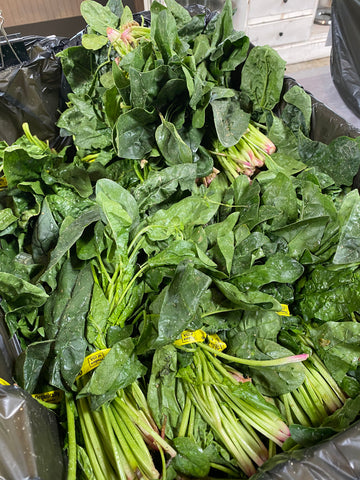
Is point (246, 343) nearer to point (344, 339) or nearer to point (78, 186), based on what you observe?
point (344, 339)

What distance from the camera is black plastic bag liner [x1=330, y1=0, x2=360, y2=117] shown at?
80.5 inches

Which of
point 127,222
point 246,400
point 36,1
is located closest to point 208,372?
point 246,400

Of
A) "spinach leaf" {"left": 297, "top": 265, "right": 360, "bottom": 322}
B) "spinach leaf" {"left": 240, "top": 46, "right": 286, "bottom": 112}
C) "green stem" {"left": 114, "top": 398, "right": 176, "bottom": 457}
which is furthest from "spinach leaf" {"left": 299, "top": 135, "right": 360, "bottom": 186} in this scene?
"green stem" {"left": 114, "top": 398, "right": 176, "bottom": 457}

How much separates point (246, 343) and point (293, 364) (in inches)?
3.7

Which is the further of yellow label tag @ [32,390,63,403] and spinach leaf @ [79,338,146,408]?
yellow label tag @ [32,390,63,403]

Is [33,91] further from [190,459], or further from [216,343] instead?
[190,459]

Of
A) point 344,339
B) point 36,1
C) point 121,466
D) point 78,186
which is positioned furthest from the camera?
point 36,1

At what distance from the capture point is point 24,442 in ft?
1.64

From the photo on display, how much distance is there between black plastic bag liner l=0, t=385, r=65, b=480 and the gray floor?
2.11 m

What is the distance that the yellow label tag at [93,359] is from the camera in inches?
25.5

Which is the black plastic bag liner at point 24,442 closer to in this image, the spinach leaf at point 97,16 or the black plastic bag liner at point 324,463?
the black plastic bag liner at point 324,463

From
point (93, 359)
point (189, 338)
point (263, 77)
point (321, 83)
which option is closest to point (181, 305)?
point (189, 338)

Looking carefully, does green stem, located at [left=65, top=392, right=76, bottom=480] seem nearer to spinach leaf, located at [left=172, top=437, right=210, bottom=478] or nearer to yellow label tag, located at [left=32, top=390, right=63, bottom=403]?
yellow label tag, located at [left=32, top=390, right=63, bottom=403]

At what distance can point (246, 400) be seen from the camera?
0.65 meters
